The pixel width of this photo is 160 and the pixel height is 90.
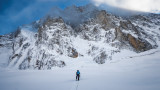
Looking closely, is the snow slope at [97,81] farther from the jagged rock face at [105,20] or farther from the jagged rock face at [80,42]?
the jagged rock face at [105,20]

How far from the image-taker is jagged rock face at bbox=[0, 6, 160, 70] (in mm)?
41769

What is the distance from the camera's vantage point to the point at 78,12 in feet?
250

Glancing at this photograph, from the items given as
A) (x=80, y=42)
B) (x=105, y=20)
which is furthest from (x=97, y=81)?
(x=105, y=20)

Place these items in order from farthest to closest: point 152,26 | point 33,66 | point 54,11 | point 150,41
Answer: point 54,11
point 152,26
point 150,41
point 33,66

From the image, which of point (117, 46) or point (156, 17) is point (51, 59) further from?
point (156, 17)

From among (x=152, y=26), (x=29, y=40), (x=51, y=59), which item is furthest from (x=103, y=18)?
(x=29, y=40)

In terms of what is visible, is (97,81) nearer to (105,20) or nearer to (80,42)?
(80,42)

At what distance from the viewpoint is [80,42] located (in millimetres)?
54375

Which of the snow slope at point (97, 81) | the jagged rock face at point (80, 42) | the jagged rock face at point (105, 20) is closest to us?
the snow slope at point (97, 81)

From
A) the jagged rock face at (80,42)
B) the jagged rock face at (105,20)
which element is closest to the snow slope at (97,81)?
the jagged rock face at (80,42)

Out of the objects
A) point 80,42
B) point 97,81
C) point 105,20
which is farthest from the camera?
point 105,20

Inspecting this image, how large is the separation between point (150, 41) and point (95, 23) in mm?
29962

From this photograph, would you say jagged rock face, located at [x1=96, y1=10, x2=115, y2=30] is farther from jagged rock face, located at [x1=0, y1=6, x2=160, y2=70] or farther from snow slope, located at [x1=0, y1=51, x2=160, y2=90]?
snow slope, located at [x1=0, y1=51, x2=160, y2=90]

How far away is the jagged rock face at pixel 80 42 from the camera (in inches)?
1644
